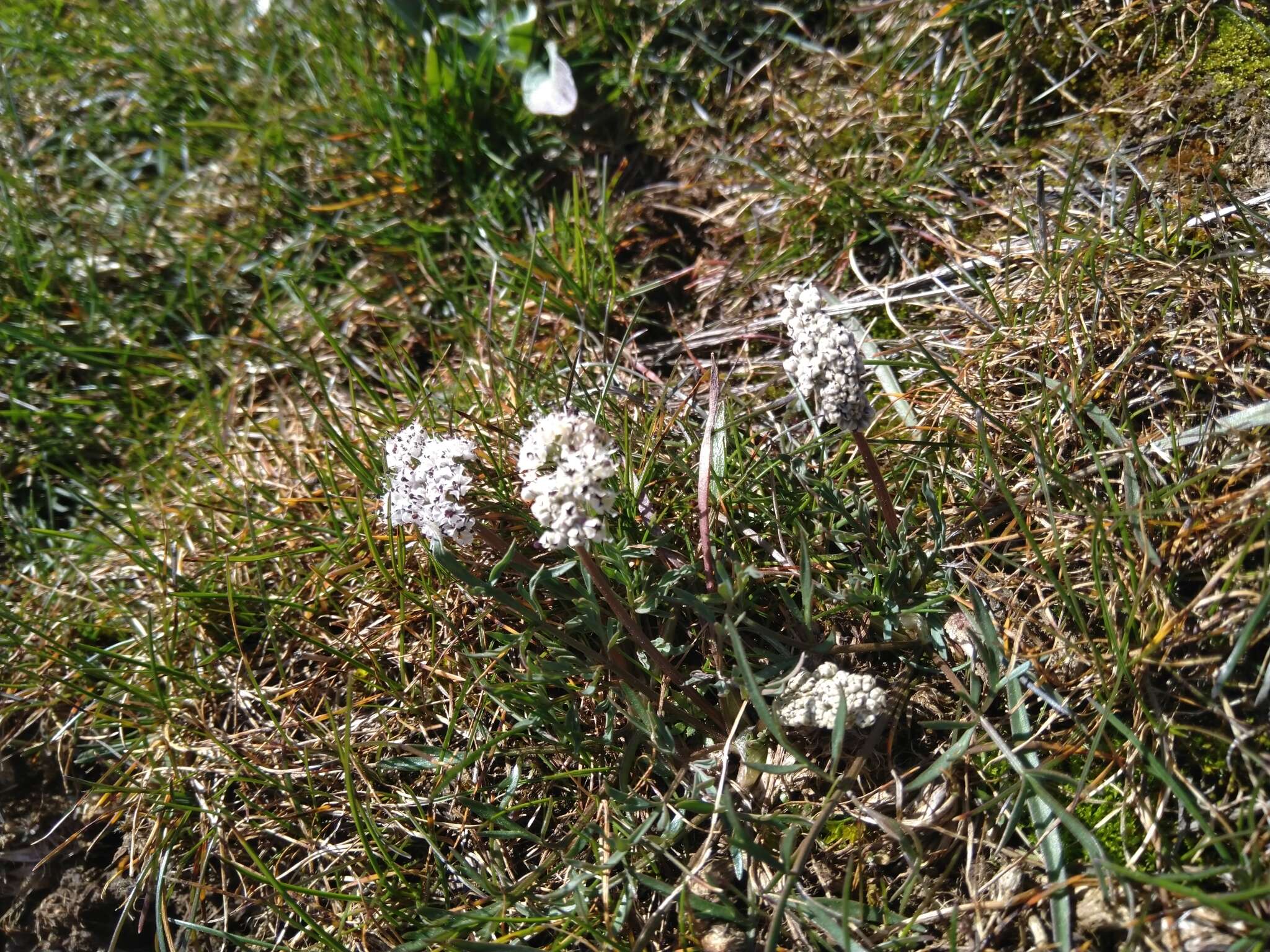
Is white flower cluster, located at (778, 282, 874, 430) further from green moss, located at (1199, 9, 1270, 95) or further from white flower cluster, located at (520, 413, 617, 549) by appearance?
green moss, located at (1199, 9, 1270, 95)

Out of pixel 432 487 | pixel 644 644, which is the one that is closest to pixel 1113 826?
pixel 644 644

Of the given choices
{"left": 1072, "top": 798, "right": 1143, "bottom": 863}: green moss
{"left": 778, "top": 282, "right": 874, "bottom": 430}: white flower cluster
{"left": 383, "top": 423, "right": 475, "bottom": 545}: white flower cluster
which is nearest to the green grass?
{"left": 1072, "top": 798, "right": 1143, "bottom": 863}: green moss

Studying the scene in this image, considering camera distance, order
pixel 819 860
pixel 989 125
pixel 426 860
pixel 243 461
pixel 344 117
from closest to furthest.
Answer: pixel 819 860 < pixel 426 860 < pixel 989 125 < pixel 243 461 < pixel 344 117

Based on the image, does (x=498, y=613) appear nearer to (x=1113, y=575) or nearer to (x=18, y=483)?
(x=1113, y=575)

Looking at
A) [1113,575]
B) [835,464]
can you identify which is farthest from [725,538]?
[1113,575]

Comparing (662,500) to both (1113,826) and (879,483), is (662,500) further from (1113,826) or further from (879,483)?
(1113,826)

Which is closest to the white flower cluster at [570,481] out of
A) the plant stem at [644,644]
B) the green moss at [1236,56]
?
the plant stem at [644,644]

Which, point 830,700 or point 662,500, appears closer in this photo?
point 830,700
